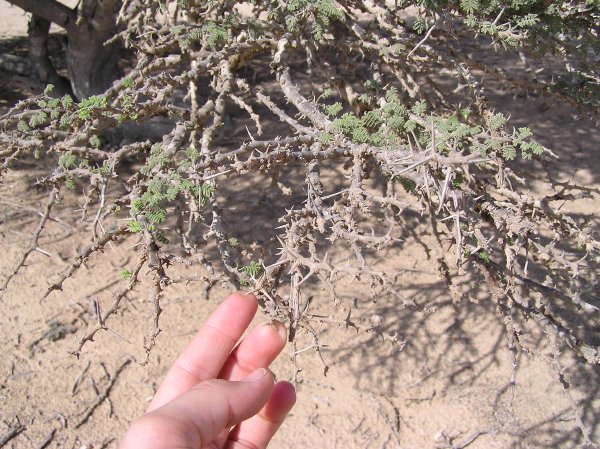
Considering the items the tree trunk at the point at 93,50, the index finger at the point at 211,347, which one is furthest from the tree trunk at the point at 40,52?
the index finger at the point at 211,347

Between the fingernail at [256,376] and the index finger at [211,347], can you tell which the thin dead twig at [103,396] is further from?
the fingernail at [256,376]

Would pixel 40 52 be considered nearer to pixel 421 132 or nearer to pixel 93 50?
pixel 93 50

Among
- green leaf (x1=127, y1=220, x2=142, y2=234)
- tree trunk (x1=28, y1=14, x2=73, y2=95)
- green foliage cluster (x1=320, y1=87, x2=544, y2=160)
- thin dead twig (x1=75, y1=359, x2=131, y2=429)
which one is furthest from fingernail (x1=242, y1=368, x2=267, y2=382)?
tree trunk (x1=28, y1=14, x2=73, y2=95)

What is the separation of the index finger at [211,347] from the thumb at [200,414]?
22cm

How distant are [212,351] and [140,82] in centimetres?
129

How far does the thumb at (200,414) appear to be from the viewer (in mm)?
1109

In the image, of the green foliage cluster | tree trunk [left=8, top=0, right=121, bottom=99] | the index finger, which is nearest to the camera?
the index finger

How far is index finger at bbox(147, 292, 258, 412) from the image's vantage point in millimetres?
1575

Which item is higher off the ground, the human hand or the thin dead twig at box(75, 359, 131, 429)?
the human hand

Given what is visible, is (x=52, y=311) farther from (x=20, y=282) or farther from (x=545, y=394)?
(x=545, y=394)

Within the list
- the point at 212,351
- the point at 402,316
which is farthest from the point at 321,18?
the point at 402,316

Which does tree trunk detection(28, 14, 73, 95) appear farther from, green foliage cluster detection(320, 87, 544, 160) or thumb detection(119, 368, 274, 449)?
thumb detection(119, 368, 274, 449)

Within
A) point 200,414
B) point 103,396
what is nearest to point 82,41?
point 103,396

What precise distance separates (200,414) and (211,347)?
39 centimetres
